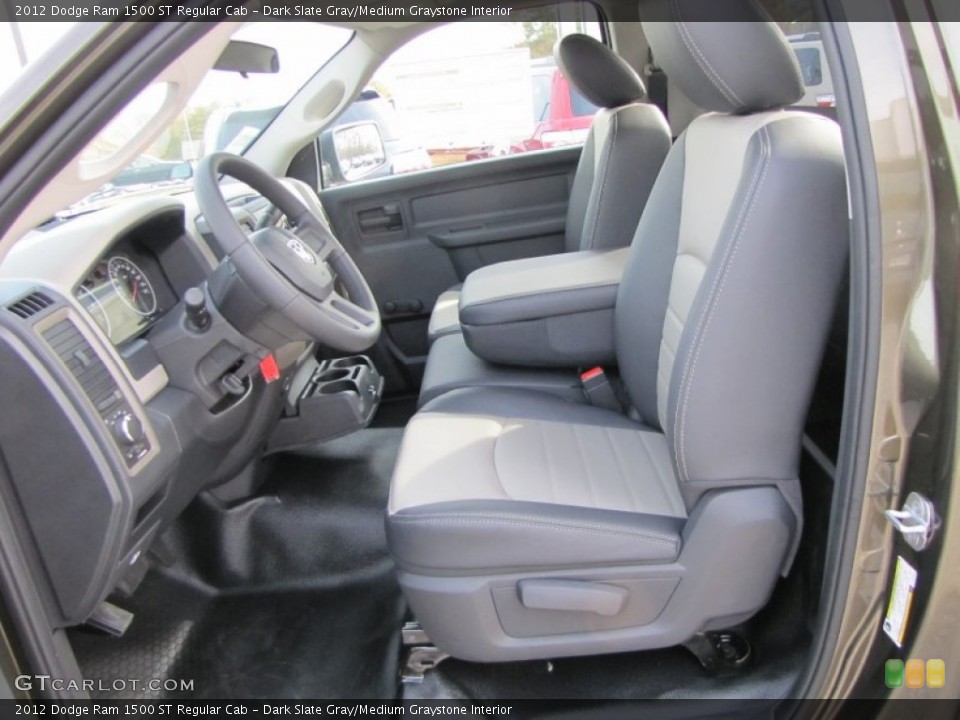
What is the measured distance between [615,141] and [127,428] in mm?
1600

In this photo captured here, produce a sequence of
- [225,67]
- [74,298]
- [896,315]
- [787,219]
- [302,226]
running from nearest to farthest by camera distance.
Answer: [896,315]
[787,219]
[74,298]
[302,226]
[225,67]

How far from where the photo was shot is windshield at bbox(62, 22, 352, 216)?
183cm

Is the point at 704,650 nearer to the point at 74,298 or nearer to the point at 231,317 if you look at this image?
the point at 231,317

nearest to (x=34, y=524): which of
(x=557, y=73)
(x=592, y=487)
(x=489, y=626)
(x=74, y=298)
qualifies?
(x=74, y=298)

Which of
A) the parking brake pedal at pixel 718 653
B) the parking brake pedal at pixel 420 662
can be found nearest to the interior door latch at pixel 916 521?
the parking brake pedal at pixel 718 653

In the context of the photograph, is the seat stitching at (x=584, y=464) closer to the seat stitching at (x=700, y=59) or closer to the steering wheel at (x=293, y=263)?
the steering wheel at (x=293, y=263)

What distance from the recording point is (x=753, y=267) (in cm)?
106

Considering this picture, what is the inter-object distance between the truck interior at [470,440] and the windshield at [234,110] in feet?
0.36

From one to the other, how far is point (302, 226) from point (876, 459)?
3.65ft

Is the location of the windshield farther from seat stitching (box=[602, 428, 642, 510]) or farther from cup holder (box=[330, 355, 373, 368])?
seat stitching (box=[602, 428, 642, 510])

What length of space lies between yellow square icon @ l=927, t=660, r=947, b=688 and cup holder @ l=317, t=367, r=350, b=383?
1.62 meters

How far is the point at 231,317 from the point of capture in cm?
136

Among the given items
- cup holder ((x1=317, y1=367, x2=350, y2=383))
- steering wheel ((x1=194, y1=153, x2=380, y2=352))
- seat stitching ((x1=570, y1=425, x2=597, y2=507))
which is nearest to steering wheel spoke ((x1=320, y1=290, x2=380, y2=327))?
steering wheel ((x1=194, y1=153, x2=380, y2=352))

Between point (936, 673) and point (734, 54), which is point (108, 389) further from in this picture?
point (936, 673)
